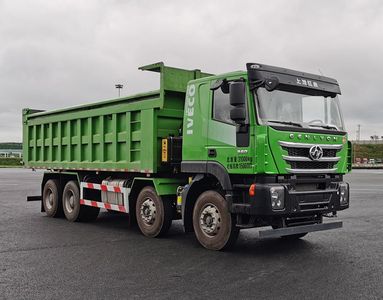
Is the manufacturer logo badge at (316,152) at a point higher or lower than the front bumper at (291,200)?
higher

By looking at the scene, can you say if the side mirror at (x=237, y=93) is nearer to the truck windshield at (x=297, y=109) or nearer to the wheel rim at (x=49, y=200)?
the truck windshield at (x=297, y=109)

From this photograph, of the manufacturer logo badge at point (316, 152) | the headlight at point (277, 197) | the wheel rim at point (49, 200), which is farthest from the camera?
the wheel rim at point (49, 200)

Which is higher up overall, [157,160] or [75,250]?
[157,160]

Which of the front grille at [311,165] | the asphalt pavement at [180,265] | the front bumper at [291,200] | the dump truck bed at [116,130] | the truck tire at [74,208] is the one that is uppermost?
the dump truck bed at [116,130]

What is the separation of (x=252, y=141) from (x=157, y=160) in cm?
237

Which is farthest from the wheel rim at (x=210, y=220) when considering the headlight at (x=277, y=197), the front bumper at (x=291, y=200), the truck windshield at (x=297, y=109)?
the truck windshield at (x=297, y=109)

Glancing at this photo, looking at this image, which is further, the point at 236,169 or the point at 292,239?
the point at 292,239

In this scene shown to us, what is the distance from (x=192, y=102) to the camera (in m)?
8.54

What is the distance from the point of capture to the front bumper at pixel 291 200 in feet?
23.7

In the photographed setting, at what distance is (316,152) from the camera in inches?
307

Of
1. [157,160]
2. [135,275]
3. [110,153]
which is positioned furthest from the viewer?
[110,153]

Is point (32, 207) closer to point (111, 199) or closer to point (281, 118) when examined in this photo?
point (111, 199)

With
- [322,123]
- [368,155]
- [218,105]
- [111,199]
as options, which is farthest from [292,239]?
[368,155]

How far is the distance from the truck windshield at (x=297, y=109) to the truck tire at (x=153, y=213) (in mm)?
2722
